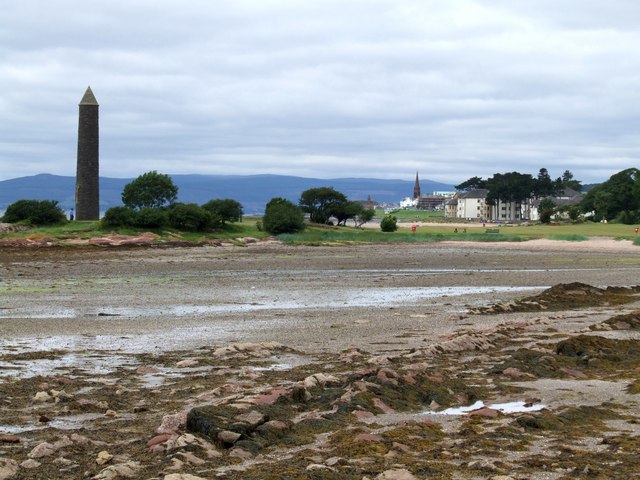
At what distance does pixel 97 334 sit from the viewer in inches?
614

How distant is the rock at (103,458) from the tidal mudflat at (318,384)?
22 millimetres

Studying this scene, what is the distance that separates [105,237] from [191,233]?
6.92m

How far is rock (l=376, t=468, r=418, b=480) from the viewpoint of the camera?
6363 millimetres

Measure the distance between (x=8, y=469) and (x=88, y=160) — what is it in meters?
60.8

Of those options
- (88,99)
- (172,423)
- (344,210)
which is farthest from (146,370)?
(344,210)

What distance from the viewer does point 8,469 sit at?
660cm

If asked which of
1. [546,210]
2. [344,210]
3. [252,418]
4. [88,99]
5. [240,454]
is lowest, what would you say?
[240,454]

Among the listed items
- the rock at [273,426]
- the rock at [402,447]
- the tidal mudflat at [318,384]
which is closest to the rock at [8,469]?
the tidal mudflat at [318,384]

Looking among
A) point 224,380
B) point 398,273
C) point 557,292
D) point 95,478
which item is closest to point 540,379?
point 224,380

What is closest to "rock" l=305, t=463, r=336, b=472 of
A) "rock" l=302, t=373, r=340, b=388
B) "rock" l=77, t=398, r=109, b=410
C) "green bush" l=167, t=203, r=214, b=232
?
"rock" l=302, t=373, r=340, b=388

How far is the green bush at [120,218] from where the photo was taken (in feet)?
188

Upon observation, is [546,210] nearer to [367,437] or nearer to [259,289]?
[259,289]

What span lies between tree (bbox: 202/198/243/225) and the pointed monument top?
1069cm

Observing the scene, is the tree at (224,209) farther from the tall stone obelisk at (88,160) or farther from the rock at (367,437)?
the rock at (367,437)
